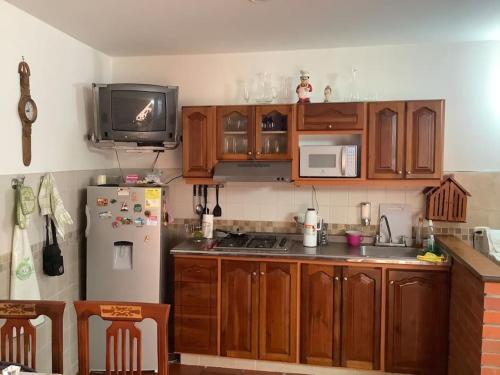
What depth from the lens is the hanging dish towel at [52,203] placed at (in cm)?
287

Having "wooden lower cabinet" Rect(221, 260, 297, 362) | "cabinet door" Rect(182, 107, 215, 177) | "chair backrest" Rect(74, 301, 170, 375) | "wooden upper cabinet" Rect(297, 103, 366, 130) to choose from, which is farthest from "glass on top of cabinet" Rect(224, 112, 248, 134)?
"chair backrest" Rect(74, 301, 170, 375)

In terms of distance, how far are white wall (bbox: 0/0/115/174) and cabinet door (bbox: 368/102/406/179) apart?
2.23 m

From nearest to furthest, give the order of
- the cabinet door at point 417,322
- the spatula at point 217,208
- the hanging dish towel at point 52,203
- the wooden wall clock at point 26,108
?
the wooden wall clock at point 26,108 → the hanging dish towel at point 52,203 → the cabinet door at point 417,322 → the spatula at point 217,208

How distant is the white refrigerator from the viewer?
3322 mm

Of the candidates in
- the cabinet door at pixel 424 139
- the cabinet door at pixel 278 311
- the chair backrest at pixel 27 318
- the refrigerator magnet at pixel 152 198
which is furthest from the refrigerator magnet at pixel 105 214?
the cabinet door at pixel 424 139

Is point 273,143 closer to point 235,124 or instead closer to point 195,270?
point 235,124

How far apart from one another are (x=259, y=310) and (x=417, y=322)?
1118mm

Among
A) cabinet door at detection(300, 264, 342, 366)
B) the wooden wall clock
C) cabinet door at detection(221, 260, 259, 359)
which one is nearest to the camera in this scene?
the wooden wall clock

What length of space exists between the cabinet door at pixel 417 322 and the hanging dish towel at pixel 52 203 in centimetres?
229

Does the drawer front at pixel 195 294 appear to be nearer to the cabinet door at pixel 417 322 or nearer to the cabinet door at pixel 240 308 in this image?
the cabinet door at pixel 240 308

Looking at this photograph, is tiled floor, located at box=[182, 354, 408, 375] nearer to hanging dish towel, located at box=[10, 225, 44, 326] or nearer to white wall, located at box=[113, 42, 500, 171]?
hanging dish towel, located at box=[10, 225, 44, 326]

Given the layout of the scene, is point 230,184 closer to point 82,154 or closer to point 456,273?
point 82,154

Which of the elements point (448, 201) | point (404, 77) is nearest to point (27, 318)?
point (448, 201)

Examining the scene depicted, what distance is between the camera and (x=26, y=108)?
2.74 metres
